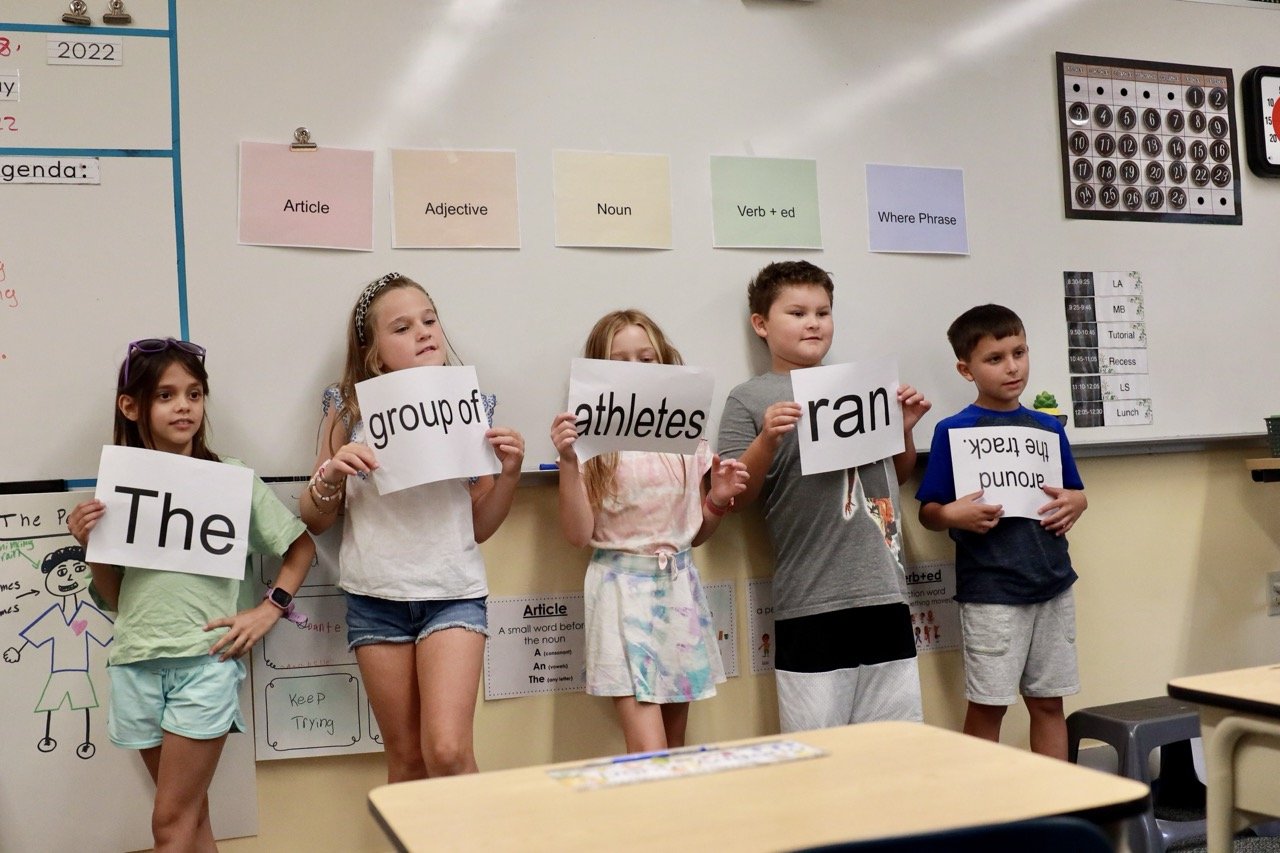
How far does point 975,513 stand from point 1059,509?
0.24 m

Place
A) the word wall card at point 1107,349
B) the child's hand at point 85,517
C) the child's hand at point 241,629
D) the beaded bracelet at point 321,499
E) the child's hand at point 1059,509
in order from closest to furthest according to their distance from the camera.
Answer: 1. the child's hand at point 85,517
2. the child's hand at point 241,629
3. the beaded bracelet at point 321,499
4. the child's hand at point 1059,509
5. the word wall card at point 1107,349

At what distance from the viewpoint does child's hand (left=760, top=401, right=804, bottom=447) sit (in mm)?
2459

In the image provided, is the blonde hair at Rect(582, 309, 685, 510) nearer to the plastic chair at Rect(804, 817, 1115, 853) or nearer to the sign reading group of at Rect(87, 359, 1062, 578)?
the sign reading group of at Rect(87, 359, 1062, 578)

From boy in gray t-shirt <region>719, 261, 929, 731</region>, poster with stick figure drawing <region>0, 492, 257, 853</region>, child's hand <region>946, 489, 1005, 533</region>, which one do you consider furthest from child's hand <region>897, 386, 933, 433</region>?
poster with stick figure drawing <region>0, 492, 257, 853</region>

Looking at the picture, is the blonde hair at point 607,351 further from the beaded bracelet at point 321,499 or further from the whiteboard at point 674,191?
the beaded bracelet at point 321,499

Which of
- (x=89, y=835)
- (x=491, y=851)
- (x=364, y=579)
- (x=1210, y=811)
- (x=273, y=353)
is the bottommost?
(x=89, y=835)

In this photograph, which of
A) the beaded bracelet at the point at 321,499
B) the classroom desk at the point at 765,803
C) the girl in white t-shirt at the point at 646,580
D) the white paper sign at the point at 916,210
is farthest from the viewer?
the white paper sign at the point at 916,210

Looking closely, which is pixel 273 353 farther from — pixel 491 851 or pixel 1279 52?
pixel 1279 52

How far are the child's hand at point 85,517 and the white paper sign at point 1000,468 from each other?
194 centimetres

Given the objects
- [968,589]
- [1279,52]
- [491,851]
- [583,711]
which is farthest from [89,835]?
[1279,52]

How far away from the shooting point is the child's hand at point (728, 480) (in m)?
2.46

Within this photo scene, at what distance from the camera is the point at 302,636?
8.14ft

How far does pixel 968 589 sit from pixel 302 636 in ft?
5.42

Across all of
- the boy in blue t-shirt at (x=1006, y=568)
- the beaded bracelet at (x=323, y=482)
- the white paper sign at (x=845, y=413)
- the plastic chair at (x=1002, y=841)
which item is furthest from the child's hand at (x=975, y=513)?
the plastic chair at (x=1002, y=841)
